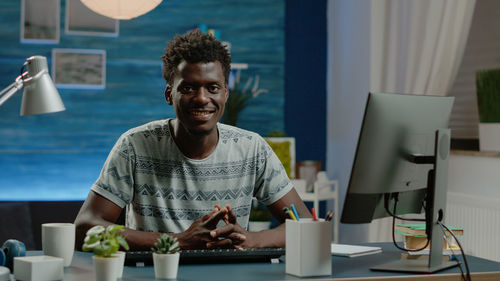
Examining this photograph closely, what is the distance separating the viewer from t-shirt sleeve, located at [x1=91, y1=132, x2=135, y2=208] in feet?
6.34

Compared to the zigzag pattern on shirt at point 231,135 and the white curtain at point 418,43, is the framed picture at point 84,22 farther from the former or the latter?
the zigzag pattern on shirt at point 231,135

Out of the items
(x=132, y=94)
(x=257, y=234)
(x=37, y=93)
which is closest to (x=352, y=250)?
(x=257, y=234)

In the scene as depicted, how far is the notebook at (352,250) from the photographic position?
5.76 ft

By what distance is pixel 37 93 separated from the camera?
1.50 m

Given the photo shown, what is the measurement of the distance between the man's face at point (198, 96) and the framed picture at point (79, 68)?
9.10 feet

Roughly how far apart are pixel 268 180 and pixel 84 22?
2962 millimetres

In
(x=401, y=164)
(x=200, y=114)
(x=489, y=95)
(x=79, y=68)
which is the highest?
(x=79, y=68)

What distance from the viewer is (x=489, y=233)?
10.2 feet

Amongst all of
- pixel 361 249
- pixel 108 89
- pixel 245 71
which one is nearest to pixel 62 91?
pixel 108 89

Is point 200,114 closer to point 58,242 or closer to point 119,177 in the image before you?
point 119,177

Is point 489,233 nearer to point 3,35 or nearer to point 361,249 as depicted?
point 361,249

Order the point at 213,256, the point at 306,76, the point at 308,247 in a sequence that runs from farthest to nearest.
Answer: the point at 306,76 < the point at 213,256 < the point at 308,247

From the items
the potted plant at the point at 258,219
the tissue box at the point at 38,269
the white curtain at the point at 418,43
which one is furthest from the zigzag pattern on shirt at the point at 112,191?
the potted plant at the point at 258,219

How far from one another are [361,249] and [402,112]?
461mm
